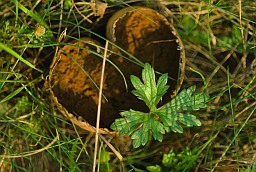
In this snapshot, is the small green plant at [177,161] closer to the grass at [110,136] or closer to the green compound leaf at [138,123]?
the grass at [110,136]

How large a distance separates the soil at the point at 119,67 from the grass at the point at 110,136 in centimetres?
6

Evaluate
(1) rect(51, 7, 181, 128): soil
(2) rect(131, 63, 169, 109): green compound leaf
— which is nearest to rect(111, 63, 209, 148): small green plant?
(2) rect(131, 63, 169, 109): green compound leaf

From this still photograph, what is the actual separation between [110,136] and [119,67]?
10.3 inches

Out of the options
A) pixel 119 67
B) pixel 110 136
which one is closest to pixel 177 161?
pixel 110 136

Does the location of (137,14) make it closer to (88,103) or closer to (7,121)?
(88,103)

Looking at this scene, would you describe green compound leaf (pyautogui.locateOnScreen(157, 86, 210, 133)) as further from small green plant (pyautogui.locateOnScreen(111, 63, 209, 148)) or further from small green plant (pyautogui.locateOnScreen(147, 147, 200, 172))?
small green plant (pyautogui.locateOnScreen(147, 147, 200, 172))

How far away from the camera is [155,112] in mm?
1508

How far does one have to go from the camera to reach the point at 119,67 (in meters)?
1.69

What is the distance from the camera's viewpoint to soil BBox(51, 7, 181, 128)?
1.63 m

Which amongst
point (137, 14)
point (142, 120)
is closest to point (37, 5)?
point (137, 14)

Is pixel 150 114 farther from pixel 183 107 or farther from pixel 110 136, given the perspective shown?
pixel 110 136

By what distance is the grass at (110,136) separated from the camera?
1612 mm

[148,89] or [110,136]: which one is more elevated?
[148,89]

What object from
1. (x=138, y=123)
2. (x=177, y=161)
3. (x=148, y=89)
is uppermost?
(x=148, y=89)
